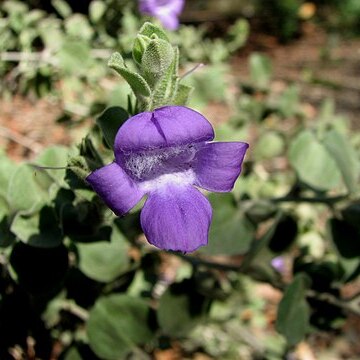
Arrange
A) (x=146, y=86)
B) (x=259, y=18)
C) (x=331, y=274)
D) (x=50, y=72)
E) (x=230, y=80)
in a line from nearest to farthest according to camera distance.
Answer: (x=146, y=86), (x=331, y=274), (x=50, y=72), (x=230, y=80), (x=259, y=18)

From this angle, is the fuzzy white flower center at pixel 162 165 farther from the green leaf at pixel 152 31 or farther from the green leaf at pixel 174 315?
the green leaf at pixel 174 315

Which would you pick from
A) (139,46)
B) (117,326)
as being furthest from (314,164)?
(139,46)

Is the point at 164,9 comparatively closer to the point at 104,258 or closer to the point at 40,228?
the point at 104,258

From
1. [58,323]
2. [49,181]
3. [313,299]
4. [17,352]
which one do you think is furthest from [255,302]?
[49,181]

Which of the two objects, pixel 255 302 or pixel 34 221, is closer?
pixel 34 221

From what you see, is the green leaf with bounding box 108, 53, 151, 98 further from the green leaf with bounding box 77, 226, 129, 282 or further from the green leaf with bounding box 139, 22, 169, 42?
the green leaf with bounding box 77, 226, 129, 282

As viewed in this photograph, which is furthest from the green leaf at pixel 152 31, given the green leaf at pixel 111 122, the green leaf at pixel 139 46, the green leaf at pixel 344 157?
the green leaf at pixel 344 157

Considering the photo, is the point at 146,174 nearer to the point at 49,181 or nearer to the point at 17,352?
the point at 49,181

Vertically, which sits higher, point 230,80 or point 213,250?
point 213,250
